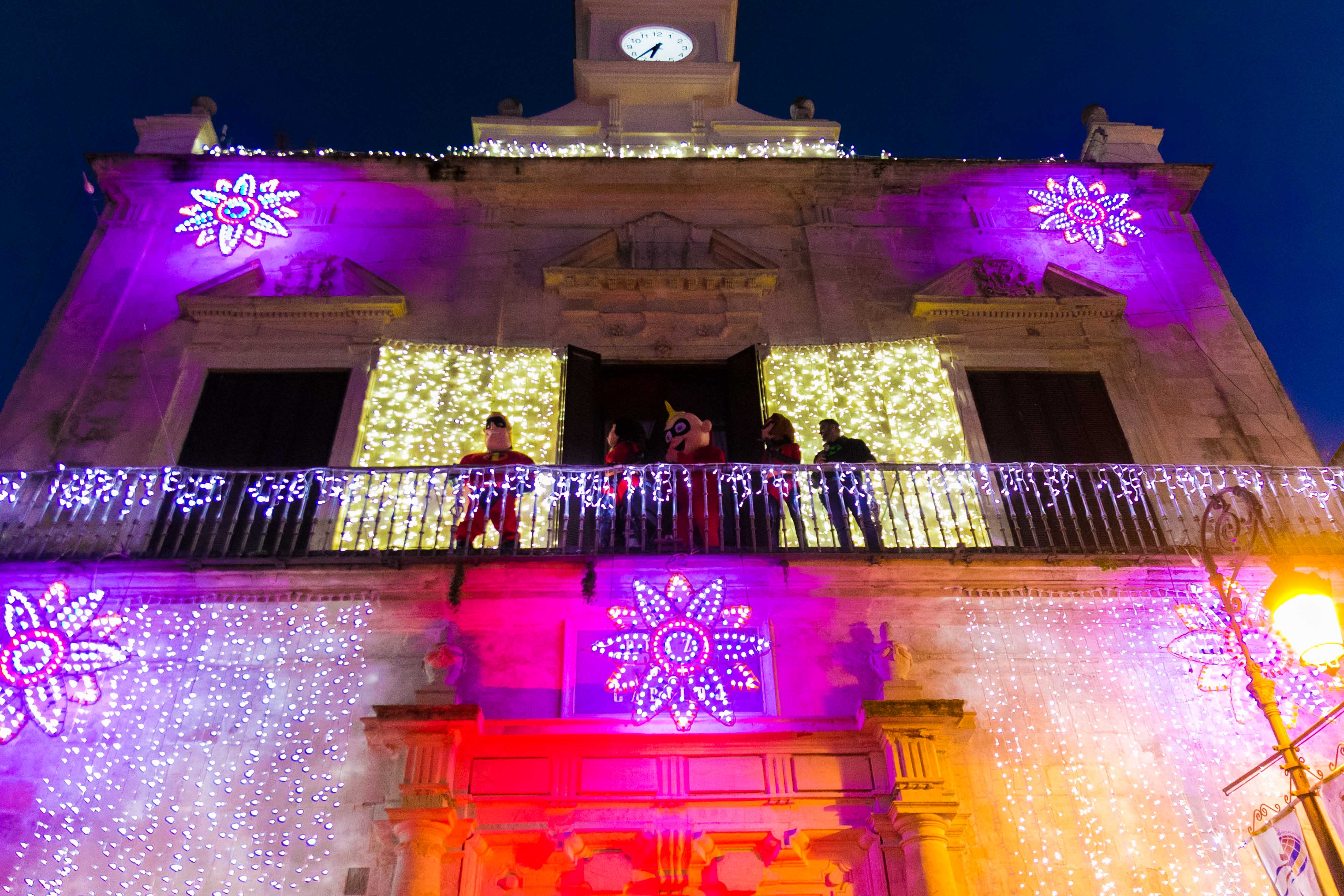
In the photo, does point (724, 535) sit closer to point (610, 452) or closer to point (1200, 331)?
point (610, 452)

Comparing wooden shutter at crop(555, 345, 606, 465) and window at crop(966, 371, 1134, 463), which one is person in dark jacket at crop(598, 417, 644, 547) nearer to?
wooden shutter at crop(555, 345, 606, 465)

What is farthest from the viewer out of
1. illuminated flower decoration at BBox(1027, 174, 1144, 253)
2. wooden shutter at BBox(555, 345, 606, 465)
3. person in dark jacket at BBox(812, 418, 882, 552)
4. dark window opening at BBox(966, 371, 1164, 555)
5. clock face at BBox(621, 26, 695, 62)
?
clock face at BBox(621, 26, 695, 62)

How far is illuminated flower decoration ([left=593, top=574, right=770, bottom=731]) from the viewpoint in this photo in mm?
7273

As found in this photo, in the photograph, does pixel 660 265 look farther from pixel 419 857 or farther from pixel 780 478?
pixel 419 857

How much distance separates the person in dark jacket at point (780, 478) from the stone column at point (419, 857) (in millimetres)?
3207

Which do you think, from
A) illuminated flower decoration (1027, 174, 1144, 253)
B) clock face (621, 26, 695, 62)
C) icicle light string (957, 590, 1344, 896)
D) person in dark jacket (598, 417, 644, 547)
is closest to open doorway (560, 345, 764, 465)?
person in dark jacket (598, 417, 644, 547)

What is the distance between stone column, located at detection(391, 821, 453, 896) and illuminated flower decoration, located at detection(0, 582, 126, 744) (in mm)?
2699

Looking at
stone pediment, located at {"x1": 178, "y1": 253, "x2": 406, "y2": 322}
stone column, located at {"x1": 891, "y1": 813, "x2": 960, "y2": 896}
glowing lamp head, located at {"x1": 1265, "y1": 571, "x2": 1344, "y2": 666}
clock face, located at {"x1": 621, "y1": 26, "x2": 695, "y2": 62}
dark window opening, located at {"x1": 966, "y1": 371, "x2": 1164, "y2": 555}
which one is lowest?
stone column, located at {"x1": 891, "y1": 813, "x2": 960, "y2": 896}

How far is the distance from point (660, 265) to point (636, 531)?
12.2 feet

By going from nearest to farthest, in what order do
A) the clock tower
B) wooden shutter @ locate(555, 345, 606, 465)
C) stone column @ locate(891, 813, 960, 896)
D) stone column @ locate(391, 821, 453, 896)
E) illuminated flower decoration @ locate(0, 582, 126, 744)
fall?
stone column @ locate(391, 821, 453, 896), stone column @ locate(891, 813, 960, 896), illuminated flower decoration @ locate(0, 582, 126, 744), wooden shutter @ locate(555, 345, 606, 465), the clock tower

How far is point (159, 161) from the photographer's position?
1142cm

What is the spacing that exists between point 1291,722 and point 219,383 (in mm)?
9682

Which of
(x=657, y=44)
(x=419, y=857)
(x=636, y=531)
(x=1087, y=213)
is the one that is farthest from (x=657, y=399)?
(x=657, y=44)

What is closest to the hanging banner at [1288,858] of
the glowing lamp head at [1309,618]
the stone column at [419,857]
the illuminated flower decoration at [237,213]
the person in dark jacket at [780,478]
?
the glowing lamp head at [1309,618]
